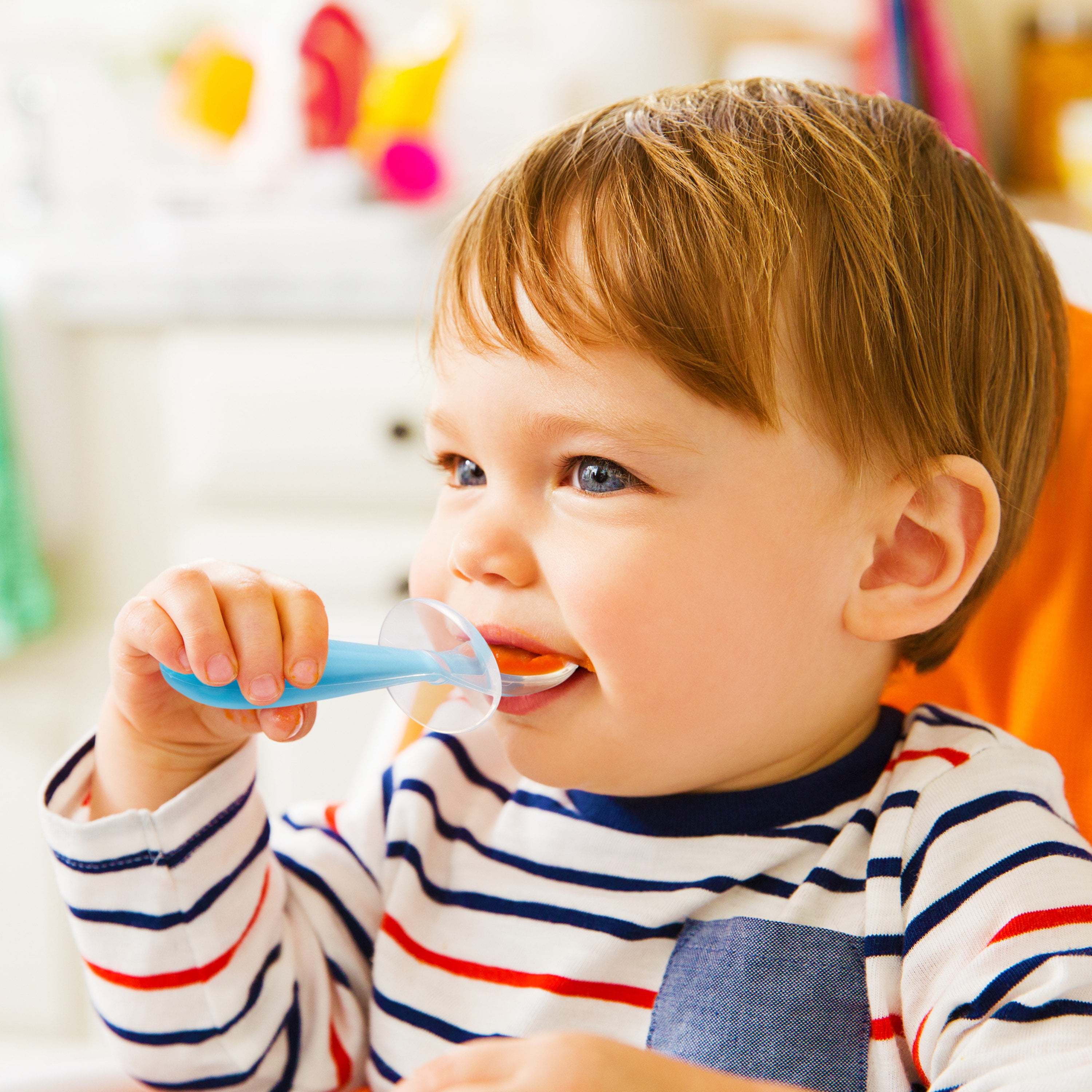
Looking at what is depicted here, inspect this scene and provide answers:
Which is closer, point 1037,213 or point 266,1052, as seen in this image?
point 266,1052

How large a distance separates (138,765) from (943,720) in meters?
0.39

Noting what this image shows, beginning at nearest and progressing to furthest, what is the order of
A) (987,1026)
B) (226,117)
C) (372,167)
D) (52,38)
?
(987,1026), (372,167), (226,117), (52,38)

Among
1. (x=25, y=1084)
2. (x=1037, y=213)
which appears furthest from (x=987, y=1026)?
(x=1037, y=213)

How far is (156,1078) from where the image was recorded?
0.63 m

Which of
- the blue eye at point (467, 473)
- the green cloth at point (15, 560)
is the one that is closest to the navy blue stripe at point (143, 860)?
the blue eye at point (467, 473)

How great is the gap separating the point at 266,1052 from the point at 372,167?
3.34ft

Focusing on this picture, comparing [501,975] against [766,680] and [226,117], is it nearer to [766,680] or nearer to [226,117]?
[766,680]

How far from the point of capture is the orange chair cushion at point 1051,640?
0.69m

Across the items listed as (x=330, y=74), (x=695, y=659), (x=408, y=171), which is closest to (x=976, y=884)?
(x=695, y=659)

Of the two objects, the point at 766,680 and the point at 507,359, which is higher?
the point at 507,359

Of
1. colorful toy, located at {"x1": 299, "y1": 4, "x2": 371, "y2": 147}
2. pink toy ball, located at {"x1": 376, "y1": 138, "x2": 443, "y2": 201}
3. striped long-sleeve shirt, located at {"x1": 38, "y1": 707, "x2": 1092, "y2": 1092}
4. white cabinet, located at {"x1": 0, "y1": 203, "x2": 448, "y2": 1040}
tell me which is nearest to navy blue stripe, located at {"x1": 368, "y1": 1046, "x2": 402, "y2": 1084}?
striped long-sleeve shirt, located at {"x1": 38, "y1": 707, "x2": 1092, "y2": 1092}

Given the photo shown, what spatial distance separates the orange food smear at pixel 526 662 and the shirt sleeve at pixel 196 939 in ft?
0.51

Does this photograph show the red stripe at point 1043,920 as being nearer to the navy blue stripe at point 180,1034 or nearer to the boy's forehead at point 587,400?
the boy's forehead at point 587,400

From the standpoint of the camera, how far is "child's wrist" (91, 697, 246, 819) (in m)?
0.60
